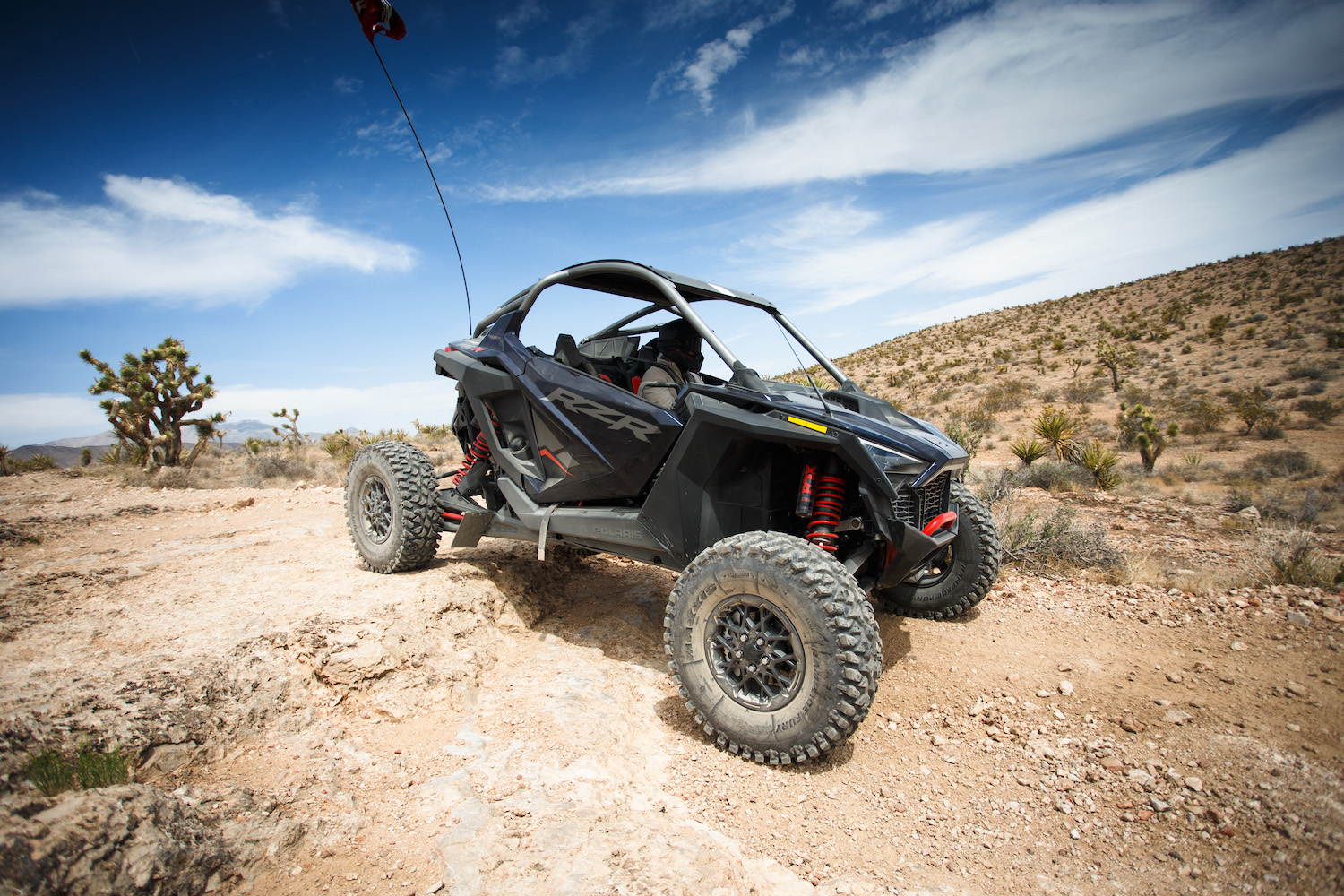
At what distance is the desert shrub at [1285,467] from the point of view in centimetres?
991

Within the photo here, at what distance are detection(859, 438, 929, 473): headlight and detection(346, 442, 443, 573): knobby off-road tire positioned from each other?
132 inches

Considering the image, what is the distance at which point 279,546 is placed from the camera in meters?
5.57

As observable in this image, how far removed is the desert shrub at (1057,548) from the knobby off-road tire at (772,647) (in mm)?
3123

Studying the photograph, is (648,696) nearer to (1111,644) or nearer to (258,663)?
(258,663)

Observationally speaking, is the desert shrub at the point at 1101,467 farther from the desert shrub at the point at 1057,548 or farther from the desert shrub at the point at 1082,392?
the desert shrub at the point at 1082,392

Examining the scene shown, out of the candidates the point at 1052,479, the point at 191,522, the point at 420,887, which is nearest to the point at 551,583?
the point at 420,887

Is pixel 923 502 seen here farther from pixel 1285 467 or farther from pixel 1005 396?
pixel 1005 396

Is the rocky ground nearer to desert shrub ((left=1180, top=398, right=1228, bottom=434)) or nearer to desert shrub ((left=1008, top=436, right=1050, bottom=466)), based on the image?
desert shrub ((left=1008, top=436, right=1050, bottom=466))

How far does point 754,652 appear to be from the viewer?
9.15 feet

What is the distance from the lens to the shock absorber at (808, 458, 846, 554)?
311 centimetres

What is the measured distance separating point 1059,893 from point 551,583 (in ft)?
12.9

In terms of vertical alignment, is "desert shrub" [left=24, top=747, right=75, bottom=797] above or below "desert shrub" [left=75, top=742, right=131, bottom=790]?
above

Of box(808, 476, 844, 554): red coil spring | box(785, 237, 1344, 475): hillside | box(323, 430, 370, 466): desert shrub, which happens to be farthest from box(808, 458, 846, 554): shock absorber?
box(323, 430, 370, 466): desert shrub

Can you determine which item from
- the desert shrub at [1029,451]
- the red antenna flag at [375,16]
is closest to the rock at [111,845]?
the red antenna flag at [375,16]
